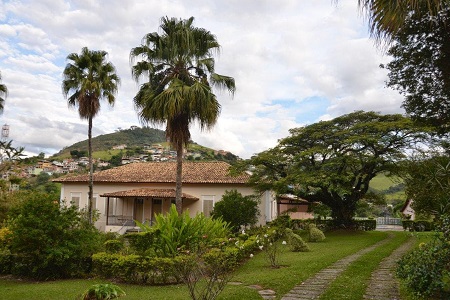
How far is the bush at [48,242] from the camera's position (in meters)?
10.6

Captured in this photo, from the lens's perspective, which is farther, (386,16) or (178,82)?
(178,82)

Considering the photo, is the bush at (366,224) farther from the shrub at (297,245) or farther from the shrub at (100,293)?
the shrub at (100,293)

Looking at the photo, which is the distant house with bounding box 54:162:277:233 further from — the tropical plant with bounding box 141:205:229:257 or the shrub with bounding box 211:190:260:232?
the tropical plant with bounding box 141:205:229:257

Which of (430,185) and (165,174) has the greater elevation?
(165,174)

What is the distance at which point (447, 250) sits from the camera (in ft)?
16.9

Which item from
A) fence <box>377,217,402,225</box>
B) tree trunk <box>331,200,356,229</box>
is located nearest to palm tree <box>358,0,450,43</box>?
tree trunk <box>331,200,356,229</box>

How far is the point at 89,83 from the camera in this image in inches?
867

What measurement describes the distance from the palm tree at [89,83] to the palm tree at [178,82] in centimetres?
442

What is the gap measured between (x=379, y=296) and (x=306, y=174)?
13161 mm

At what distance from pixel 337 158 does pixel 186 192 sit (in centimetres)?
1165

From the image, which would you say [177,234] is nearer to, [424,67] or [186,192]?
[424,67]

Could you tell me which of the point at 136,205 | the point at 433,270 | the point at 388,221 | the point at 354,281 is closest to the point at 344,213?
the point at 136,205

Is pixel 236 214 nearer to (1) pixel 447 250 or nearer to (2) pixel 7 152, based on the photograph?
(2) pixel 7 152

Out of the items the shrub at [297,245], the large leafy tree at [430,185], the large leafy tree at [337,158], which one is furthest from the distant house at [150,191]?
the large leafy tree at [430,185]
